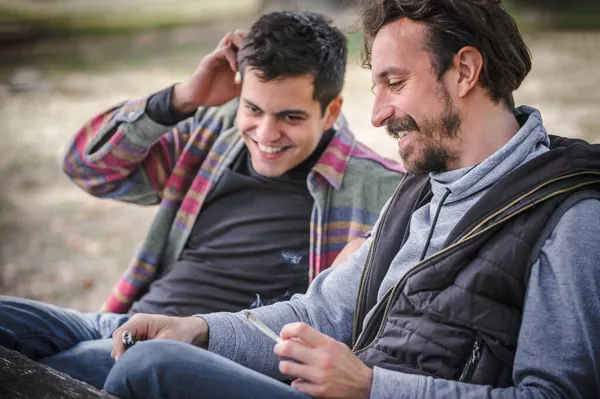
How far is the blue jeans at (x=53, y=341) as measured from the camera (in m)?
2.68

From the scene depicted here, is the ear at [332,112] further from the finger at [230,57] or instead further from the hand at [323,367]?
the hand at [323,367]

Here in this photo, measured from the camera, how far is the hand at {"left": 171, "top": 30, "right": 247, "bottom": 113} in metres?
3.25

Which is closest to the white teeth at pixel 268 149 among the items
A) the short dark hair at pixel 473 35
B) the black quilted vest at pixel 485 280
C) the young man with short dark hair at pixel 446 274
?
the young man with short dark hair at pixel 446 274

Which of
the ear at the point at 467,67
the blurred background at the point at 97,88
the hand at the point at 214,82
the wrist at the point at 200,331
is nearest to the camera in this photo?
the ear at the point at 467,67

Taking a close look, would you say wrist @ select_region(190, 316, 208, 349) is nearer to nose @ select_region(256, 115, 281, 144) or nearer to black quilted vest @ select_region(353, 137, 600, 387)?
black quilted vest @ select_region(353, 137, 600, 387)

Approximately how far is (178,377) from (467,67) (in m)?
1.04

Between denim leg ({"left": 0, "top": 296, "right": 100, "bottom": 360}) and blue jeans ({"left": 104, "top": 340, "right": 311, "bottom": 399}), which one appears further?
denim leg ({"left": 0, "top": 296, "right": 100, "bottom": 360})

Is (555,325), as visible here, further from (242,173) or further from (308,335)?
(242,173)

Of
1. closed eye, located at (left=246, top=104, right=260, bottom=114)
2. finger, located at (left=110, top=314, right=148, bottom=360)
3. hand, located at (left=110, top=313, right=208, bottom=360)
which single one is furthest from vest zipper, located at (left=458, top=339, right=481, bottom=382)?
closed eye, located at (left=246, top=104, right=260, bottom=114)

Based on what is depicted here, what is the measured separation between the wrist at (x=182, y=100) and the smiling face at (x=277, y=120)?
8.0 inches

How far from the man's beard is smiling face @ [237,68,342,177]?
0.89 meters

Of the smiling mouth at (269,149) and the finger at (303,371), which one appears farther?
the smiling mouth at (269,149)

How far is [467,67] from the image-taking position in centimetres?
220

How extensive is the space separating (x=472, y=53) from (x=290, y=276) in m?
1.19
